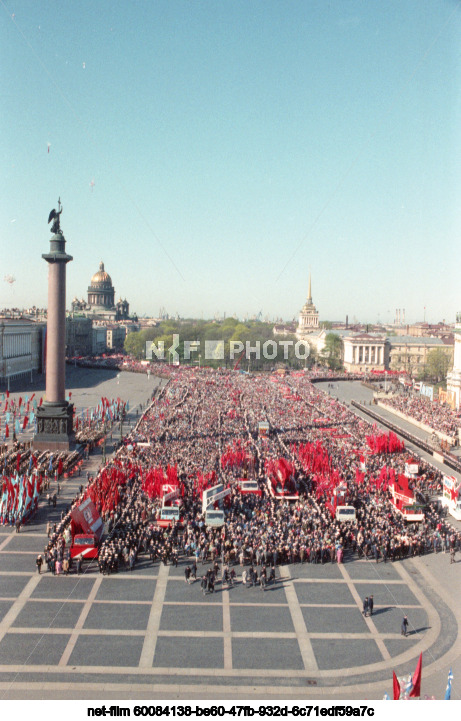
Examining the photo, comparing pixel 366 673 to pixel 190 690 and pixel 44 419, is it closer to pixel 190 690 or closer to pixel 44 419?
pixel 190 690

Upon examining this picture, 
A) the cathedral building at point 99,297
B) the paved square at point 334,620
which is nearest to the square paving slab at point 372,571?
the paved square at point 334,620

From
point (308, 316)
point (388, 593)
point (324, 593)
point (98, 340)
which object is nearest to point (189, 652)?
point (324, 593)

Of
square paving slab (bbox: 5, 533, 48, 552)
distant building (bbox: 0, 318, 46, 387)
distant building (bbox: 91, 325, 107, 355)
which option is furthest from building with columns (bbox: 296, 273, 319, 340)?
square paving slab (bbox: 5, 533, 48, 552)

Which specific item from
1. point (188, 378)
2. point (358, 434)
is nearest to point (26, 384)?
point (188, 378)

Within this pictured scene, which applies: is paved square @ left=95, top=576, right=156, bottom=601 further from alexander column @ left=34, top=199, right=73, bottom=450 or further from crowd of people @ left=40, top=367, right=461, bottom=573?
alexander column @ left=34, top=199, right=73, bottom=450

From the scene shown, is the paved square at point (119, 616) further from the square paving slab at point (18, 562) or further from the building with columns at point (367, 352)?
the building with columns at point (367, 352)

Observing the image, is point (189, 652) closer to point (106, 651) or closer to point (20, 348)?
point (106, 651)
